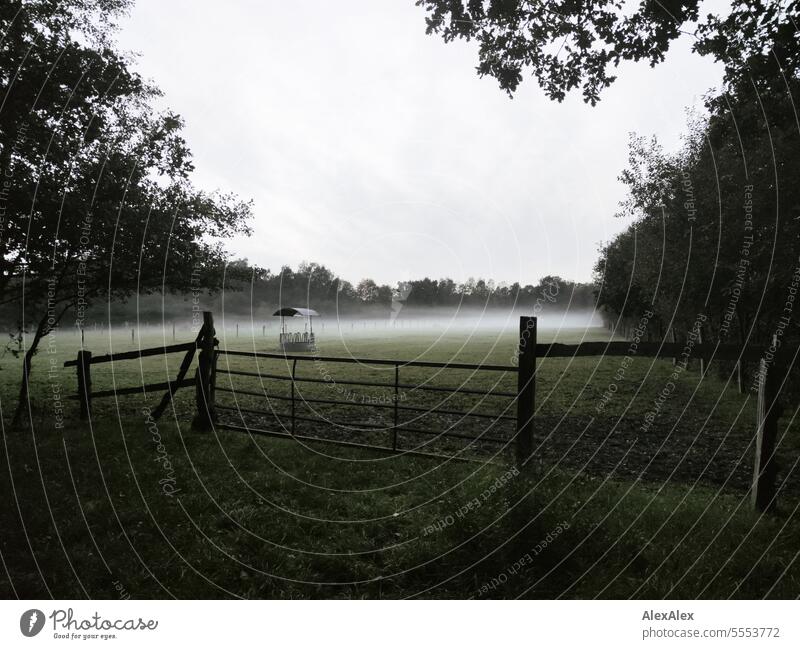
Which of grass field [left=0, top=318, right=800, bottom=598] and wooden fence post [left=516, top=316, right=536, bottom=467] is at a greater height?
wooden fence post [left=516, top=316, right=536, bottom=467]

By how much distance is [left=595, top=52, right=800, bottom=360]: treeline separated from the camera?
6.98m

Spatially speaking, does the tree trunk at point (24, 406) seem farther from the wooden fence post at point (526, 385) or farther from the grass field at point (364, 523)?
the wooden fence post at point (526, 385)

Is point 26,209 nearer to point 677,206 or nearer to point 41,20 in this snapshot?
point 41,20

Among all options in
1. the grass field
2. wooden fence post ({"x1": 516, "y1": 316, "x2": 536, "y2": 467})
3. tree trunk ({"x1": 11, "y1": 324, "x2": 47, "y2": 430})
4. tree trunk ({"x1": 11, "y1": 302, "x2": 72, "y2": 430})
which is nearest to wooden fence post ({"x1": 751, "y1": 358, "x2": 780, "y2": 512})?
the grass field

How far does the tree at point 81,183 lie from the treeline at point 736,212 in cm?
987

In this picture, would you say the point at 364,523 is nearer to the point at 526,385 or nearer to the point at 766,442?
the point at 526,385

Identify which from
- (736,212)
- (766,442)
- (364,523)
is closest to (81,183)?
(364,523)

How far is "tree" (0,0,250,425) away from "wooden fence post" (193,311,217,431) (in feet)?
8.37

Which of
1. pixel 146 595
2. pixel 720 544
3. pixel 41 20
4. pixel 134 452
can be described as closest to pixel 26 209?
→ pixel 41 20

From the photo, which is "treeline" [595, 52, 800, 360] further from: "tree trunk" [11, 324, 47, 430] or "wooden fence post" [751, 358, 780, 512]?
"tree trunk" [11, 324, 47, 430]

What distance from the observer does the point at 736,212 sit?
12.1m

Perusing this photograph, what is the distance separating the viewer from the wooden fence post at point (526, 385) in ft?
19.8

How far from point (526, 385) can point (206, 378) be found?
6622mm

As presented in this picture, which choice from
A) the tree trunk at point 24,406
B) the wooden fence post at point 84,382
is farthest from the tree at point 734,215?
the tree trunk at point 24,406
